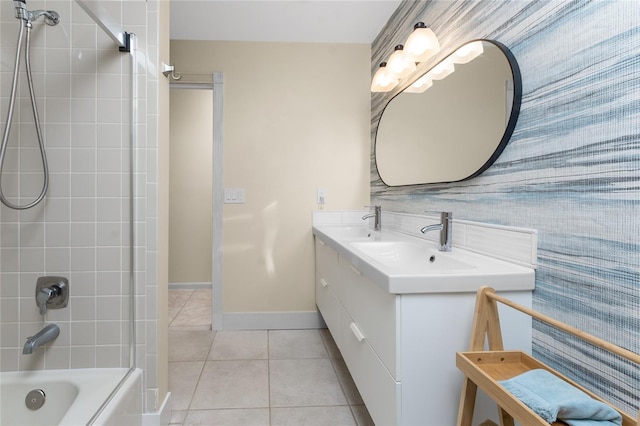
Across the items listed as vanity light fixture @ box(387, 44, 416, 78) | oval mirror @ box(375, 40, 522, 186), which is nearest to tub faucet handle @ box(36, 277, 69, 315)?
oval mirror @ box(375, 40, 522, 186)

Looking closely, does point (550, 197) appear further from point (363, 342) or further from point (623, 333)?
point (363, 342)

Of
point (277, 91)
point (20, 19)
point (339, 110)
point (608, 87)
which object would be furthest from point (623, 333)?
point (277, 91)

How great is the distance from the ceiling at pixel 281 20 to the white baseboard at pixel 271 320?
86.1 inches

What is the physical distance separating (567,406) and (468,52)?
136 cm

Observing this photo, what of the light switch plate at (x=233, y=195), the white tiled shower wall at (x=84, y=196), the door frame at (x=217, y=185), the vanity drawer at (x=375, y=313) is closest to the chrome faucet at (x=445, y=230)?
the vanity drawer at (x=375, y=313)

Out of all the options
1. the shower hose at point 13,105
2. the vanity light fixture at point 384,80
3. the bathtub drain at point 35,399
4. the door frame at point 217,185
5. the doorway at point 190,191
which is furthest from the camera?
the doorway at point 190,191

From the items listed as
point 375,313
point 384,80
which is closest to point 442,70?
point 384,80

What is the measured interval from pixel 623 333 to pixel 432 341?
458 millimetres

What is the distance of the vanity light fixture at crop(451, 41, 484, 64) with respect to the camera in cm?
147

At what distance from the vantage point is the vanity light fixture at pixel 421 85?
192 cm

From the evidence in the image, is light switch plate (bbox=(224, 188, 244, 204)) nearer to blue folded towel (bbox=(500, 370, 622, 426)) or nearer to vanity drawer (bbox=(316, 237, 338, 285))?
vanity drawer (bbox=(316, 237, 338, 285))

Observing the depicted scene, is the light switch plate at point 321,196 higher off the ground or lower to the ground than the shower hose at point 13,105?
lower

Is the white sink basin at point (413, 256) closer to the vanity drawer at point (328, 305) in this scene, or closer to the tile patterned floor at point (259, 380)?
the vanity drawer at point (328, 305)

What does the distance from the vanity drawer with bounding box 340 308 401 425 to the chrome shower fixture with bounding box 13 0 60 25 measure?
5.59 feet
